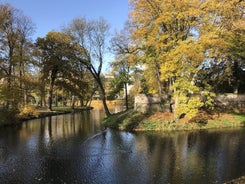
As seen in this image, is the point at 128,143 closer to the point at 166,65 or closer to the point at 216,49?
the point at 166,65

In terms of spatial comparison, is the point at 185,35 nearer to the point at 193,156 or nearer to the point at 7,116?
the point at 193,156

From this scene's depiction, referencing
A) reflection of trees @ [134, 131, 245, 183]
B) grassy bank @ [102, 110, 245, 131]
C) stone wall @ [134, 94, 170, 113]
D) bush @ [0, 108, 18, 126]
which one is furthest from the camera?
bush @ [0, 108, 18, 126]

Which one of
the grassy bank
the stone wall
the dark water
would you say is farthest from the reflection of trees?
the stone wall

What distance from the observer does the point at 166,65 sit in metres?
19.0

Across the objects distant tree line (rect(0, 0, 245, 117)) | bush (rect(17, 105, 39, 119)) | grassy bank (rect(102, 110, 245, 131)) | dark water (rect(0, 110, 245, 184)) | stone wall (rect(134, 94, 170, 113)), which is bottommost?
dark water (rect(0, 110, 245, 184))

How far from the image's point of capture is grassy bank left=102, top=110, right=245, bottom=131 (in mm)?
20359

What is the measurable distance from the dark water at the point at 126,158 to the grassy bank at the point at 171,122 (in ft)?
6.66

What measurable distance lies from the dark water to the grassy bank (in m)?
2.03

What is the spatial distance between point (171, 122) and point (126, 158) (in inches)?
377

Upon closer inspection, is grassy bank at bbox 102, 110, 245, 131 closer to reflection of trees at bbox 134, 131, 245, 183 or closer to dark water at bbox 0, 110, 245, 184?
dark water at bbox 0, 110, 245, 184

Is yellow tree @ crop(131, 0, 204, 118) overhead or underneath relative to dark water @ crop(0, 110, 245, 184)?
overhead

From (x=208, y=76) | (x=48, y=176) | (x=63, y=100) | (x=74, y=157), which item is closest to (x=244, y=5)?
(x=208, y=76)

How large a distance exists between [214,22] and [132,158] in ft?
43.9

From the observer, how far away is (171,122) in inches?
813
